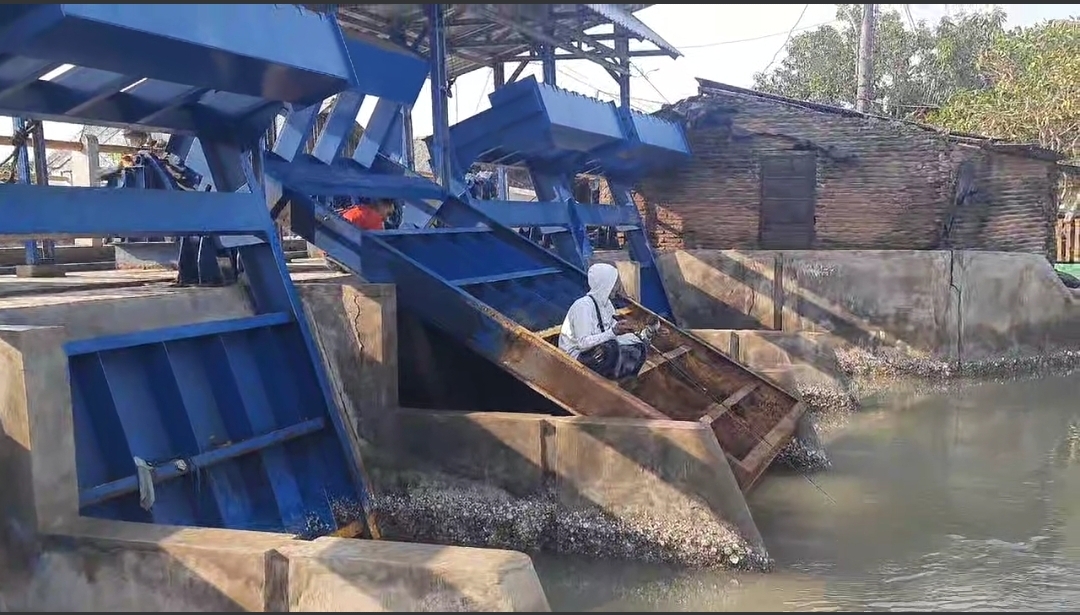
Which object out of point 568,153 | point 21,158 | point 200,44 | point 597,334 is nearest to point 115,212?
point 200,44

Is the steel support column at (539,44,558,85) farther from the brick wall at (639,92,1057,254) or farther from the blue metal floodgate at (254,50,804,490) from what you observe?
the brick wall at (639,92,1057,254)

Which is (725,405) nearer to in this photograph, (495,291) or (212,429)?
→ (495,291)

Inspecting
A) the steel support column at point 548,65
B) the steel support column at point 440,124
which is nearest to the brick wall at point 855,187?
the steel support column at point 548,65

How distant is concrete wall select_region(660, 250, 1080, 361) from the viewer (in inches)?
462

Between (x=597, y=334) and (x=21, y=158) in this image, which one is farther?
(x=21, y=158)

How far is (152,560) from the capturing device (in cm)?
349

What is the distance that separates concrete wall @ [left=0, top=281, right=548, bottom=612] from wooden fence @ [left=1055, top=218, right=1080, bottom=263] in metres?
17.3

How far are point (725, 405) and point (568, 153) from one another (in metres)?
5.33

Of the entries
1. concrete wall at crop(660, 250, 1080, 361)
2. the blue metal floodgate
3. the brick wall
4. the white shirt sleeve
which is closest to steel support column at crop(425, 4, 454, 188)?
the blue metal floodgate

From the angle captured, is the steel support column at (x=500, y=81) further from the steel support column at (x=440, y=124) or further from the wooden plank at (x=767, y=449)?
the wooden plank at (x=767, y=449)

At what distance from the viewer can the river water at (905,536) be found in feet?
15.9

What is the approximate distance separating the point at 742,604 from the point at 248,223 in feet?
11.8

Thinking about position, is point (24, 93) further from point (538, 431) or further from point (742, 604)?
point (742, 604)

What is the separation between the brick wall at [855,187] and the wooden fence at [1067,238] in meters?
4.56
